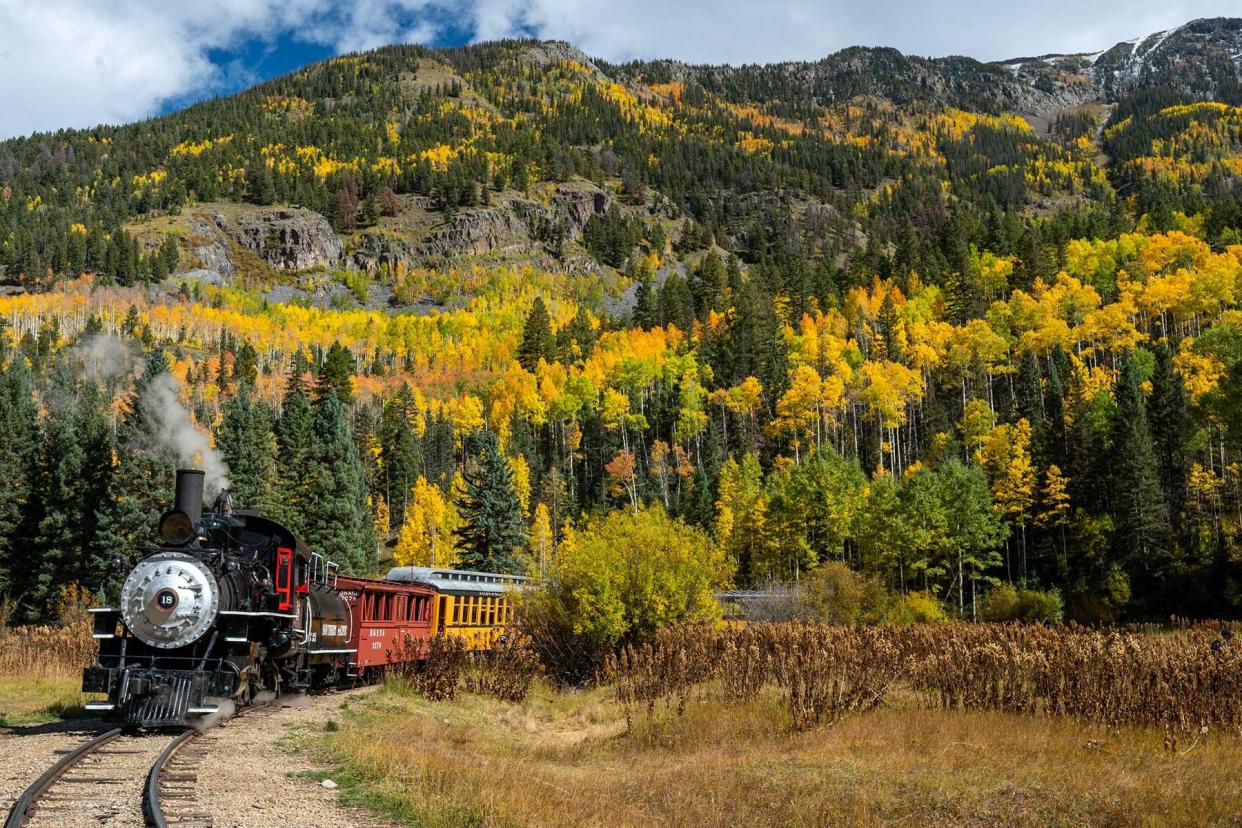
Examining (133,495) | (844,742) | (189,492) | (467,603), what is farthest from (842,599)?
(189,492)

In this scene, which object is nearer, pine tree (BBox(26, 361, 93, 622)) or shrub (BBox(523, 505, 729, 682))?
shrub (BBox(523, 505, 729, 682))

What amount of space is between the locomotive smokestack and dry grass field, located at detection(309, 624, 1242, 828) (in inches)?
207

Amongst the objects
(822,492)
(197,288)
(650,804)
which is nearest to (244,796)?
(650,804)

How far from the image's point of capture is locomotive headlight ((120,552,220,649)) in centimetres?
1647

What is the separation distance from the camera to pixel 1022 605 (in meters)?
53.1

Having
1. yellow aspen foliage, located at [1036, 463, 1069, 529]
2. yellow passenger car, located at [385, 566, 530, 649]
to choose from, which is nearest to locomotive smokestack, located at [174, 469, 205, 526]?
yellow passenger car, located at [385, 566, 530, 649]

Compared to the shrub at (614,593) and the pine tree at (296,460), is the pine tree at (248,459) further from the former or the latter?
the shrub at (614,593)

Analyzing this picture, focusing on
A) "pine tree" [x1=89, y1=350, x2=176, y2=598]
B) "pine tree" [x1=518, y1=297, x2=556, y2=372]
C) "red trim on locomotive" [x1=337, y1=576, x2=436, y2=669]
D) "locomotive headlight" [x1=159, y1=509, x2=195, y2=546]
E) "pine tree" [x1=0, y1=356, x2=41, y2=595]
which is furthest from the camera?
"pine tree" [x1=518, y1=297, x2=556, y2=372]

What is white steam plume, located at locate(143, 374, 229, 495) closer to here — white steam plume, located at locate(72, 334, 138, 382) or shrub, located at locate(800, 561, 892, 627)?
shrub, located at locate(800, 561, 892, 627)

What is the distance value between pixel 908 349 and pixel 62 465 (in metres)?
78.1

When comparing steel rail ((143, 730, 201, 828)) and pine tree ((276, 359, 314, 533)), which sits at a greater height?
pine tree ((276, 359, 314, 533))

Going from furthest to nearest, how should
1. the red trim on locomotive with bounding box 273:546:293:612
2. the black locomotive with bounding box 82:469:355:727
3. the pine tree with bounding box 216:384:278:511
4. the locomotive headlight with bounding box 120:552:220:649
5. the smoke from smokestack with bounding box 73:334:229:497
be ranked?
the pine tree with bounding box 216:384:278:511 → the smoke from smokestack with bounding box 73:334:229:497 → the red trim on locomotive with bounding box 273:546:293:612 → the locomotive headlight with bounding box 120:552:220:649 → the black locomotive with bounding box 82:469:355:727

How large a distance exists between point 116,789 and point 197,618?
5432mm

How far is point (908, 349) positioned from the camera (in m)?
96.8
